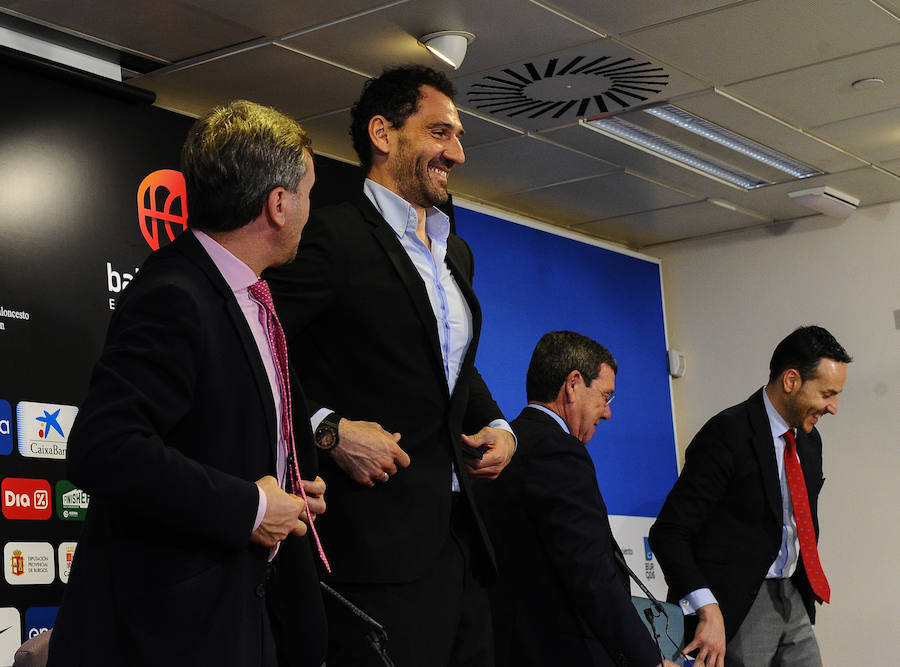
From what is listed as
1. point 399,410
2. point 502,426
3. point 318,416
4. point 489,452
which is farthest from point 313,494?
point 502,426

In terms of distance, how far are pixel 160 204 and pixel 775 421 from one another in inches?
95.5

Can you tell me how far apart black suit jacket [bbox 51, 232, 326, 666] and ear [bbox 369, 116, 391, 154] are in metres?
0.92

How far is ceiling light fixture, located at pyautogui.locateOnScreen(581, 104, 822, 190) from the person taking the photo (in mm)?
5622

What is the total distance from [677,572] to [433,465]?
78.1 inches

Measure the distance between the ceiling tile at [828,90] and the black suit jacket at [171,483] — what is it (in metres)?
3.86

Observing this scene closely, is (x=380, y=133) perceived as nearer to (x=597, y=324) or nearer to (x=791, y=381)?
(x=791, y=381)

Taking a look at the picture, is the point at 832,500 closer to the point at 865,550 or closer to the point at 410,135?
the point at 865,550

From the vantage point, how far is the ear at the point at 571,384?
370 centimetres

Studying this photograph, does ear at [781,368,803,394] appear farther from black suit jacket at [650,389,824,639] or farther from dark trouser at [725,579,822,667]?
dark trouser at [725,579,822,667]

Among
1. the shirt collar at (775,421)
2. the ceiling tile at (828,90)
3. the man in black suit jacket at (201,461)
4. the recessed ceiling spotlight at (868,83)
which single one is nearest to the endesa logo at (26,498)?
the man in black suit jacket at (201,461)

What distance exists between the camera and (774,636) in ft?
13.4

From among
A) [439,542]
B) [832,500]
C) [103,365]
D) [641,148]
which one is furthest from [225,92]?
[832,500]

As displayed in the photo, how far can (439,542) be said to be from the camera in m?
2.20

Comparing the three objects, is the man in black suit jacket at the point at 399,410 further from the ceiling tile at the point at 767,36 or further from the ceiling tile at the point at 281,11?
the ceiling tile at the point at 767,36
